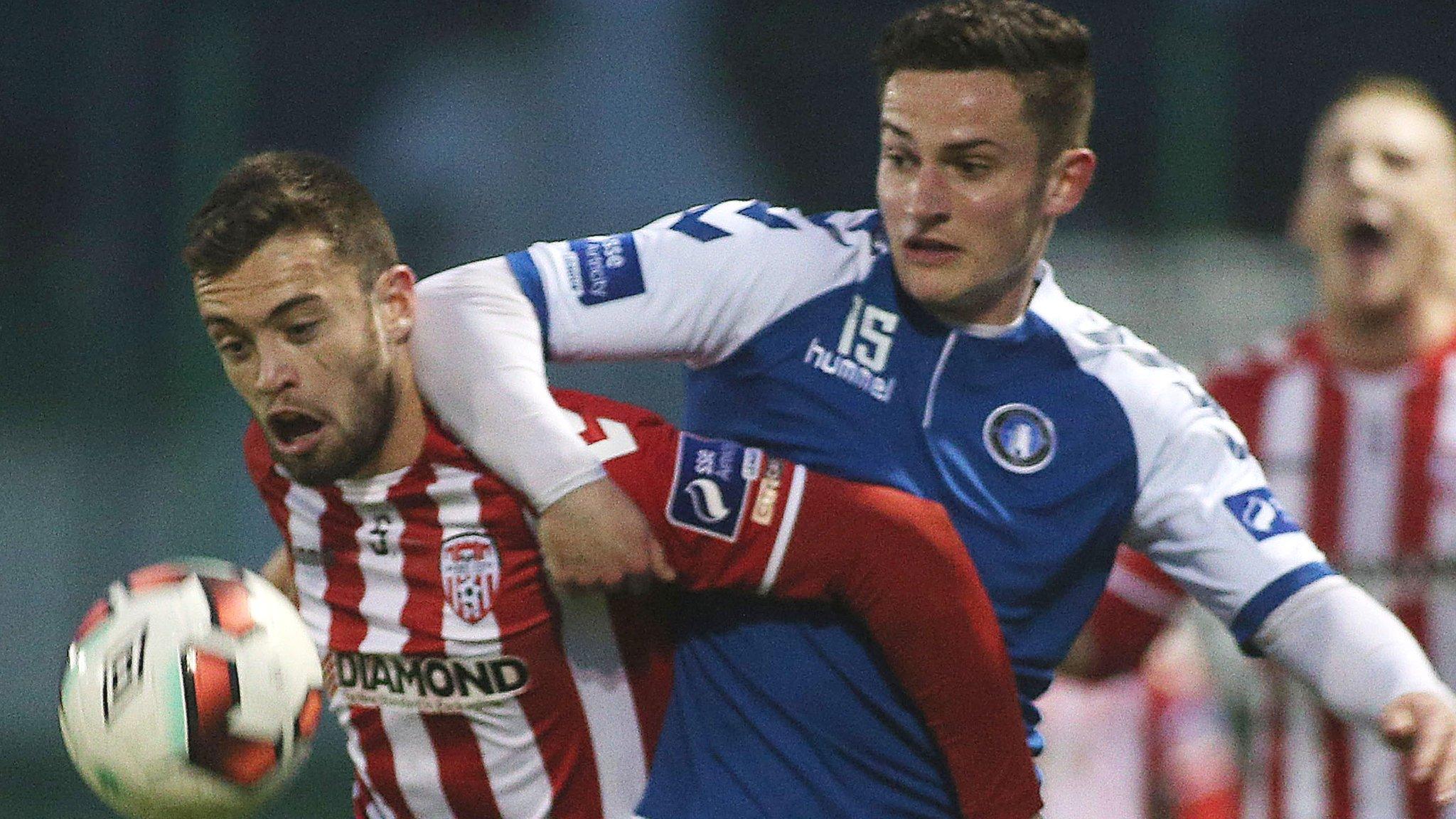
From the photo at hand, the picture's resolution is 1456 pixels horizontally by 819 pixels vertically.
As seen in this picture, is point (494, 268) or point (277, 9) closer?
point (494, 268)

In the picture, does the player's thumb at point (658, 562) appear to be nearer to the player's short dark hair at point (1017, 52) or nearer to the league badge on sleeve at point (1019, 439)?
the league badge on sleeve at point (1019, 439)

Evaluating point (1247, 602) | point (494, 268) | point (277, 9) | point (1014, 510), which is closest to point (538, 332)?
point (494, 268)

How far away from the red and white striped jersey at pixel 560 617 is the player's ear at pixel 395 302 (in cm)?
15

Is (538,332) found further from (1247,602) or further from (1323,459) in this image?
(1323,459)

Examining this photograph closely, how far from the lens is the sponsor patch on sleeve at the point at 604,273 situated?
8.39 ft

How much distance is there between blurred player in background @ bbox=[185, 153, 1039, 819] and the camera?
2.43 m

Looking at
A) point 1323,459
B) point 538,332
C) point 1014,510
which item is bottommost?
point 1323,459

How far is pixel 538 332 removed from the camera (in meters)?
2.52

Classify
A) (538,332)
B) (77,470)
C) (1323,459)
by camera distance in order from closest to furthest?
(538,332), (1323,459), (77,470)

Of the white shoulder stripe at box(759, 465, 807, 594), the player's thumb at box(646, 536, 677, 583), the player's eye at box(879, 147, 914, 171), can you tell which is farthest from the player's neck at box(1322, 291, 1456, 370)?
the player's thumb at box(646, 536, 677, 583)

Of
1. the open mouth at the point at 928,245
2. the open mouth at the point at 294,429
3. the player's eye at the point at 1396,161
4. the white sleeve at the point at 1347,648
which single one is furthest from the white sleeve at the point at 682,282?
the player's eye at the point at 1396,161

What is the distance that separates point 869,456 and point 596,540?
42 cm

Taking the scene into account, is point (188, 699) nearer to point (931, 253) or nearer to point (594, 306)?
point (594, 306)

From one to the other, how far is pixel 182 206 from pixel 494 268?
3.43 m
